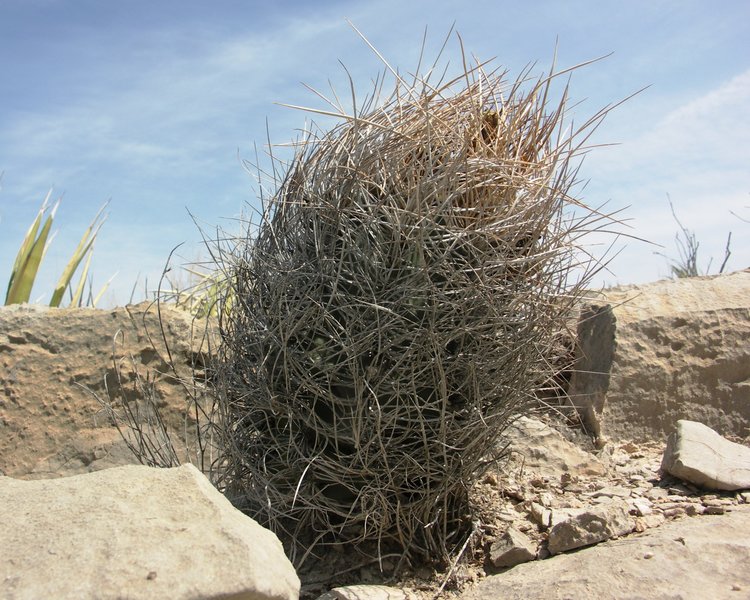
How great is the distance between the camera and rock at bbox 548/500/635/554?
11.3ft

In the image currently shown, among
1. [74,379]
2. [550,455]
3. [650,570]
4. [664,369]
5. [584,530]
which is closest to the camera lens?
[650,570]

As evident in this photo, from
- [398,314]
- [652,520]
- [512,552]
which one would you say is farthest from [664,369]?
[398,314]

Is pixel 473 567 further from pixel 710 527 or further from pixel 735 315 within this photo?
pixel 735 315

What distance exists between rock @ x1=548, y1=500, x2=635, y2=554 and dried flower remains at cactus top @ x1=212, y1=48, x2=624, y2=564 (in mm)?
444

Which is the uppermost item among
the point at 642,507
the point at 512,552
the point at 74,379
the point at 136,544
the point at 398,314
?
the point at 398,314

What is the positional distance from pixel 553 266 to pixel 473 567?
4.48ft

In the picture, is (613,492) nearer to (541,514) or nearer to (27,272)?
(541,514)

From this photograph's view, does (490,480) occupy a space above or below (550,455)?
below

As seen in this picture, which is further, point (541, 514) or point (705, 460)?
point (705, 460)

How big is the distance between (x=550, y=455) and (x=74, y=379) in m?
2.87

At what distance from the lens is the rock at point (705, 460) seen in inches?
153

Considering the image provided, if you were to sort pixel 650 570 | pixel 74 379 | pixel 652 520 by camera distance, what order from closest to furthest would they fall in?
pixel 650 570 → pixel 652 520 → pixel 74 379

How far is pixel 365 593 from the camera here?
3.16 metres

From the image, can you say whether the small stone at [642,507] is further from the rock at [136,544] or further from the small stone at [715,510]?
the rock at [136,544]
